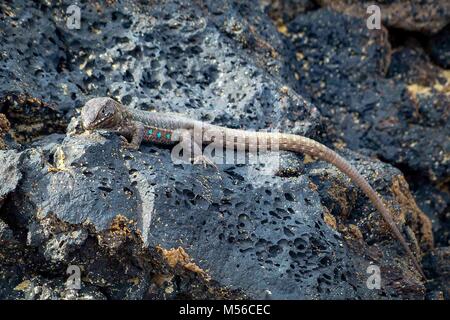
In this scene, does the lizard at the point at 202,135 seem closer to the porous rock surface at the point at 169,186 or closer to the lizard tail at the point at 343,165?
the lizard tail at the point at 343,165

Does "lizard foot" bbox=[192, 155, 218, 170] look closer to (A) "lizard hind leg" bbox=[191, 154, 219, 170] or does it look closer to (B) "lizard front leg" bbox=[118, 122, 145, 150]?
(A) "lizard hind leg" bbox=[191, 154, 219, 170]

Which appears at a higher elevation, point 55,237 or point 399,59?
point 399,59

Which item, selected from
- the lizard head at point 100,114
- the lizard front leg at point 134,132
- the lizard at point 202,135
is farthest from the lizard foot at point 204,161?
the lizard head at point 100,114

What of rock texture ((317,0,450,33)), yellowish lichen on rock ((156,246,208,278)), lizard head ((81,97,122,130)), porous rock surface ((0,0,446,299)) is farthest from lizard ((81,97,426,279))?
rock texture ((317,0,450,33))

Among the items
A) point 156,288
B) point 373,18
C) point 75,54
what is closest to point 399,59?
point 373,18

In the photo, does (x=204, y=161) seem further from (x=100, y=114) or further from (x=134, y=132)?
(x=100, y=114)

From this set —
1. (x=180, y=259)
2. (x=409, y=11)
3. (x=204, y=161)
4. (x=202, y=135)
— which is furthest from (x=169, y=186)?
(x=409, y=11)

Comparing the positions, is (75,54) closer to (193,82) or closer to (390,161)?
(193,82)
